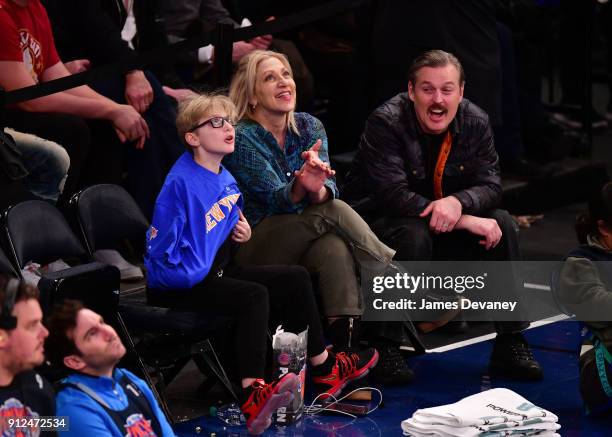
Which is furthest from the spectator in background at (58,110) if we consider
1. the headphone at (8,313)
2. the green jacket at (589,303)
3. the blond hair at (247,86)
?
the headphone at (8,313)

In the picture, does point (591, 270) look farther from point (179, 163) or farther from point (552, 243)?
point (552, 243)

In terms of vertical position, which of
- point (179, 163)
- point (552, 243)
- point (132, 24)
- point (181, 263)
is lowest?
point (552, 243)

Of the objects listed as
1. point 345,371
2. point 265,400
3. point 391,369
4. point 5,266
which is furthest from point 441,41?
point 5,266

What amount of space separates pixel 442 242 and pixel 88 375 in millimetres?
2487

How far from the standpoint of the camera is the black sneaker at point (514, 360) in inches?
230

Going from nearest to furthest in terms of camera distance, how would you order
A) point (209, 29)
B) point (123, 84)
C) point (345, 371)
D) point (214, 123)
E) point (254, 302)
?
point (254, 302) < point (214, 123) < point (345, 371) < point (123, 84) < point (209, 29)

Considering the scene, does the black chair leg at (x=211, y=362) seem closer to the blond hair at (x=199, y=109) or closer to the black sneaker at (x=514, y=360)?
the blond hair at (x=199, y=109)

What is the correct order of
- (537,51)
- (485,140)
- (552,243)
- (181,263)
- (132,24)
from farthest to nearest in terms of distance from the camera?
(537,51), (552,243), (132,24), (485,140), (181,263)

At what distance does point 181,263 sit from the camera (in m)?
5.20

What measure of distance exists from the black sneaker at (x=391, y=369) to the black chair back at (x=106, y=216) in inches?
44.4

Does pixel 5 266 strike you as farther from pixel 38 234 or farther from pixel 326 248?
pixel 326 248

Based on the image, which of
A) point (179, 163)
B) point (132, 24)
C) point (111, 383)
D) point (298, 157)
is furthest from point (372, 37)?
point (111, 383)

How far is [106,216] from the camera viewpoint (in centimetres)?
545

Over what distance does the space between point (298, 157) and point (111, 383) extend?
2043mm
